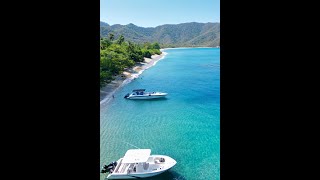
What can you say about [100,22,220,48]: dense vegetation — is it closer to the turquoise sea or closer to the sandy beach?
the sandy beach

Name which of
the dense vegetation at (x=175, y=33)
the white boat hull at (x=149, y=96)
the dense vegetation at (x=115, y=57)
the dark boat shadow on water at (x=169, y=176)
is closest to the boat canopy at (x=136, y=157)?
the dark boat shadow on water at (x=169, y=176)

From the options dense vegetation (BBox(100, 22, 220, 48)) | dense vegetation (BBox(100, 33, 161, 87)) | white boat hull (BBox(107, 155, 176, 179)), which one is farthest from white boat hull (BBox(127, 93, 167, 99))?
dense vegetation (BBox(100, 22, 220, 48))

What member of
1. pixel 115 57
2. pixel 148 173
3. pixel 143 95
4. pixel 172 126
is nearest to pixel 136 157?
pixel 148 173

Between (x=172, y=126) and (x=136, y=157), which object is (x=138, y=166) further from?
(x=172, y=126)

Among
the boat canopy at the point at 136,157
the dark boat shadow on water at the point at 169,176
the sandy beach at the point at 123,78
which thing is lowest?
the dark boat shadow on water at the point at 169,176

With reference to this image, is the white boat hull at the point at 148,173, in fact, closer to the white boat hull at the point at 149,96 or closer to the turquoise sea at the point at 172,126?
the turquoise sea at the point at 172,126
